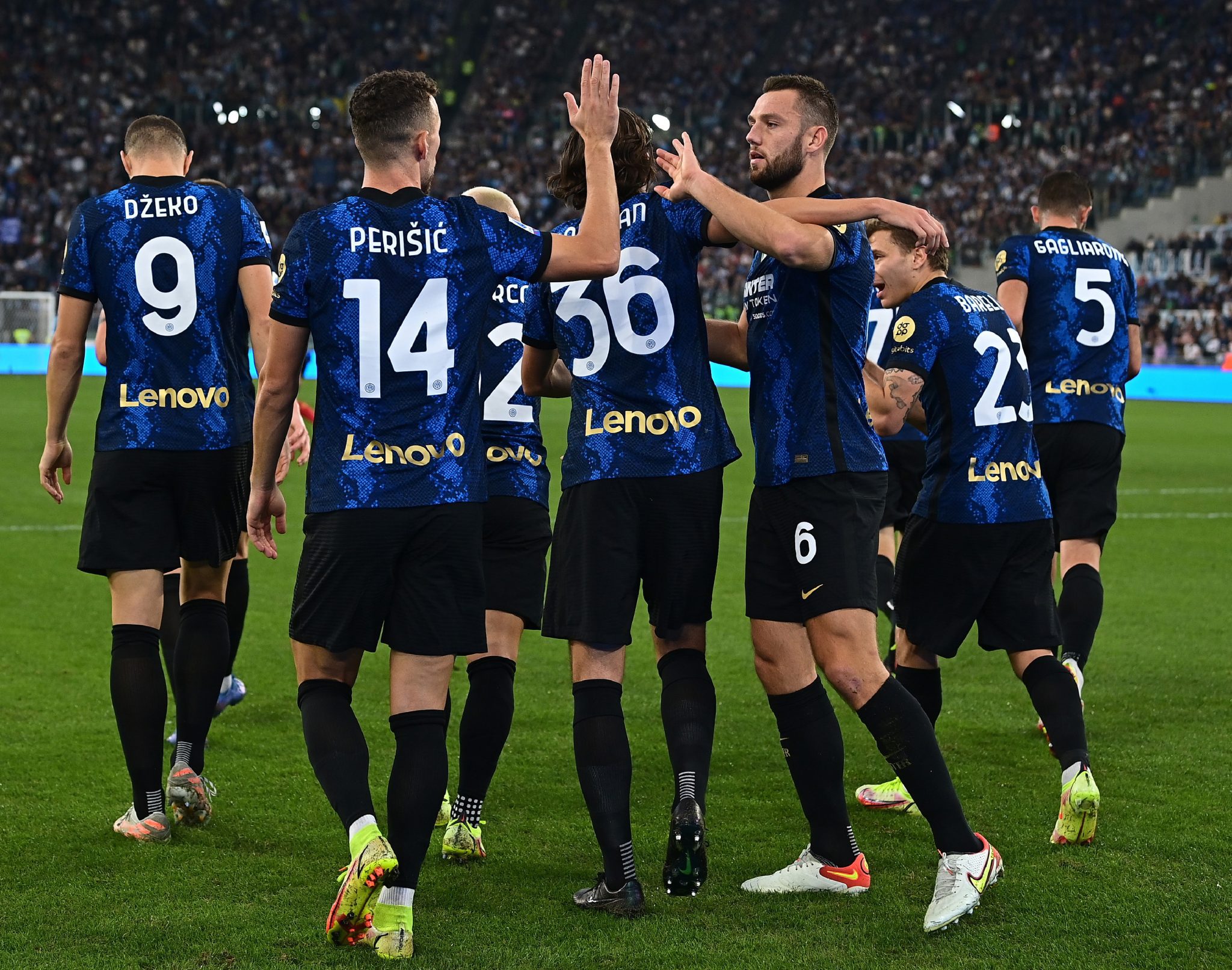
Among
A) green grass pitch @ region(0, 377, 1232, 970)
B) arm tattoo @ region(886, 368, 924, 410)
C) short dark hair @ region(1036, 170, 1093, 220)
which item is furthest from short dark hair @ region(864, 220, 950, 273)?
green grass pitch @ region(0, 377, 1232, 970)

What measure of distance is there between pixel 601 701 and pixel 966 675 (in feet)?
11.4

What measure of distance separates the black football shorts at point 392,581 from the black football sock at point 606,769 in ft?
1.41

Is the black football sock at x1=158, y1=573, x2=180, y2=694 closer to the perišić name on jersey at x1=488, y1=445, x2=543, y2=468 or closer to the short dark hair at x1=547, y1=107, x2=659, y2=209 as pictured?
the perišić name on jersey at x1=488, y1=445, x2=543, y2=468

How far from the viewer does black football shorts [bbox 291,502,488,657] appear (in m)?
3.58

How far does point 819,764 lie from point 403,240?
1.87m

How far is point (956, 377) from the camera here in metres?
4.52

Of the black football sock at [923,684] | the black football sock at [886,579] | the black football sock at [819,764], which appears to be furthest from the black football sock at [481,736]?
the black football sock at [886,579]

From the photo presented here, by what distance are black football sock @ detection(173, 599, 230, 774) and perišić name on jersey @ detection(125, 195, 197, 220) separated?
1.30m

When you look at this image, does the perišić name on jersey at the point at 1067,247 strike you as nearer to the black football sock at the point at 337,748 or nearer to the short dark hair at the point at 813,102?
the short dark hair at the point at 813,102

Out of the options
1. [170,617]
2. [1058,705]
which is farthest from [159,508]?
[1058,705]

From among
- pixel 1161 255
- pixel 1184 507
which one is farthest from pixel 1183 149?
pixel 1184 507

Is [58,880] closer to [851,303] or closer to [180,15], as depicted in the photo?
[851,303]

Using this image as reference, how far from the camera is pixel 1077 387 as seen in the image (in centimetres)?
611

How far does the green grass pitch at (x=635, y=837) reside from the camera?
3.54m
